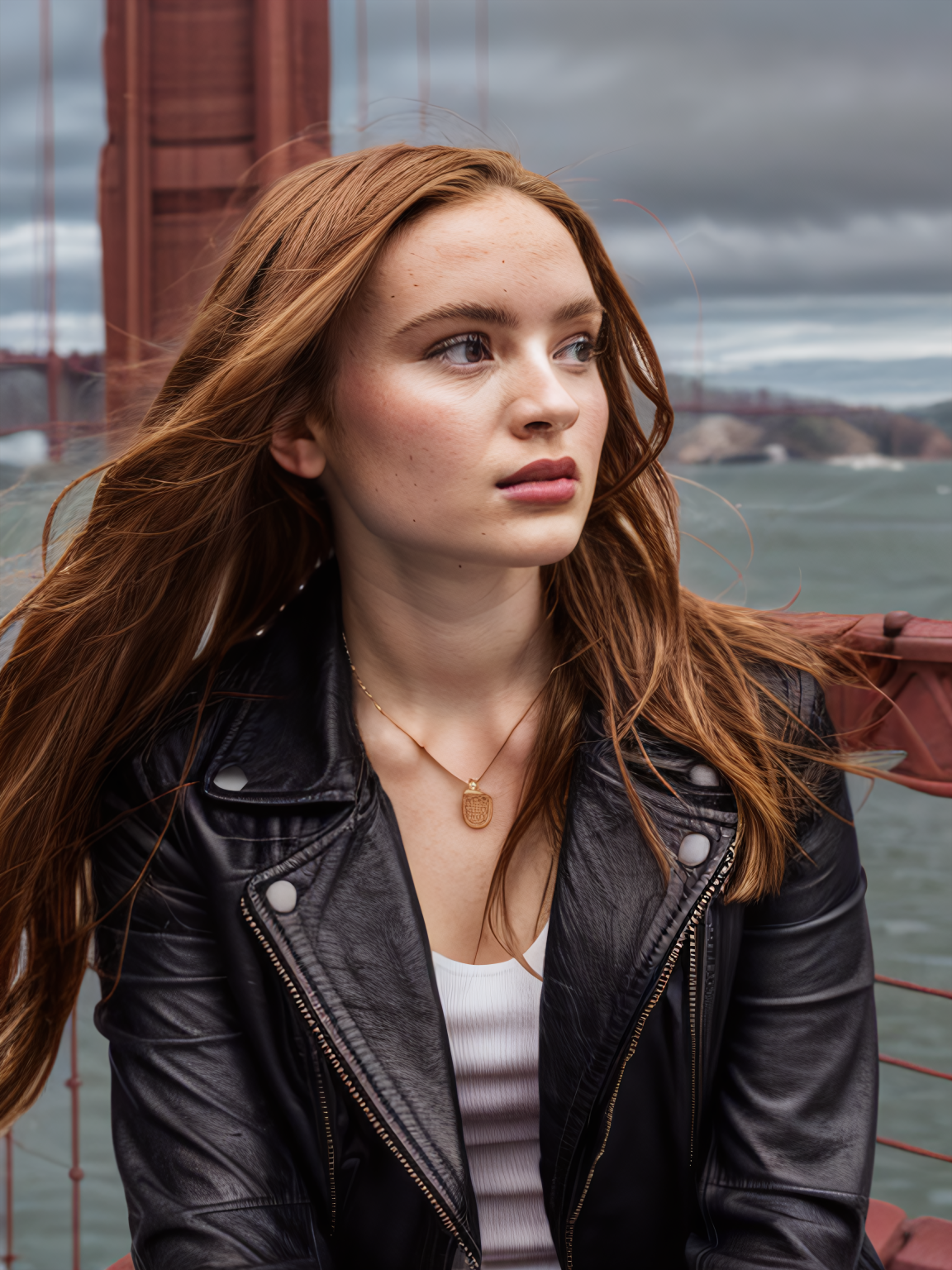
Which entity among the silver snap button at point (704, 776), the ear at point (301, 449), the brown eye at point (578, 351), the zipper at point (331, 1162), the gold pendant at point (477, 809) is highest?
the brown eye at point (578, 351)

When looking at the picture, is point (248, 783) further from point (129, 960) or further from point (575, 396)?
point (575, 396)

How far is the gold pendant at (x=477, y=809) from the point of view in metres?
1.65

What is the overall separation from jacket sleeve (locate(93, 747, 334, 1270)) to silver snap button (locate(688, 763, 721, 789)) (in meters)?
0.67

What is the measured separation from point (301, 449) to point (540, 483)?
39cm

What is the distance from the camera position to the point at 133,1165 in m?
1.53

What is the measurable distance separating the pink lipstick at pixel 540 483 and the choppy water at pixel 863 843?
526 millimetres

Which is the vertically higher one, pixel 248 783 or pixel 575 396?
pixel 575 396

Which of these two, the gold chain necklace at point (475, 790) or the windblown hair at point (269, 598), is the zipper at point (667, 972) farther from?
the gold chain necklace at point (475, 790)

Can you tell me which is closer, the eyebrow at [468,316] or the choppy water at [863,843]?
the eyebrow at [468,316]

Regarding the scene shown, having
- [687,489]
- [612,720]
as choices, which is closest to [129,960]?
[612,720]

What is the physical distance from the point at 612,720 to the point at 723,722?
155mm

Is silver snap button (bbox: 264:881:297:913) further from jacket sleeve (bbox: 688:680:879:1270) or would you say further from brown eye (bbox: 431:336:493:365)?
brown eye (bbox: 431:336:493:365)

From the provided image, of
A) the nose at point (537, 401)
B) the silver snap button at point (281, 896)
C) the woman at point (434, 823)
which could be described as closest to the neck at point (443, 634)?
the woman at point (434, 823)

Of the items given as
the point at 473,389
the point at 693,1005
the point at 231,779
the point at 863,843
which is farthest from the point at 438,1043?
the point at 863,843
